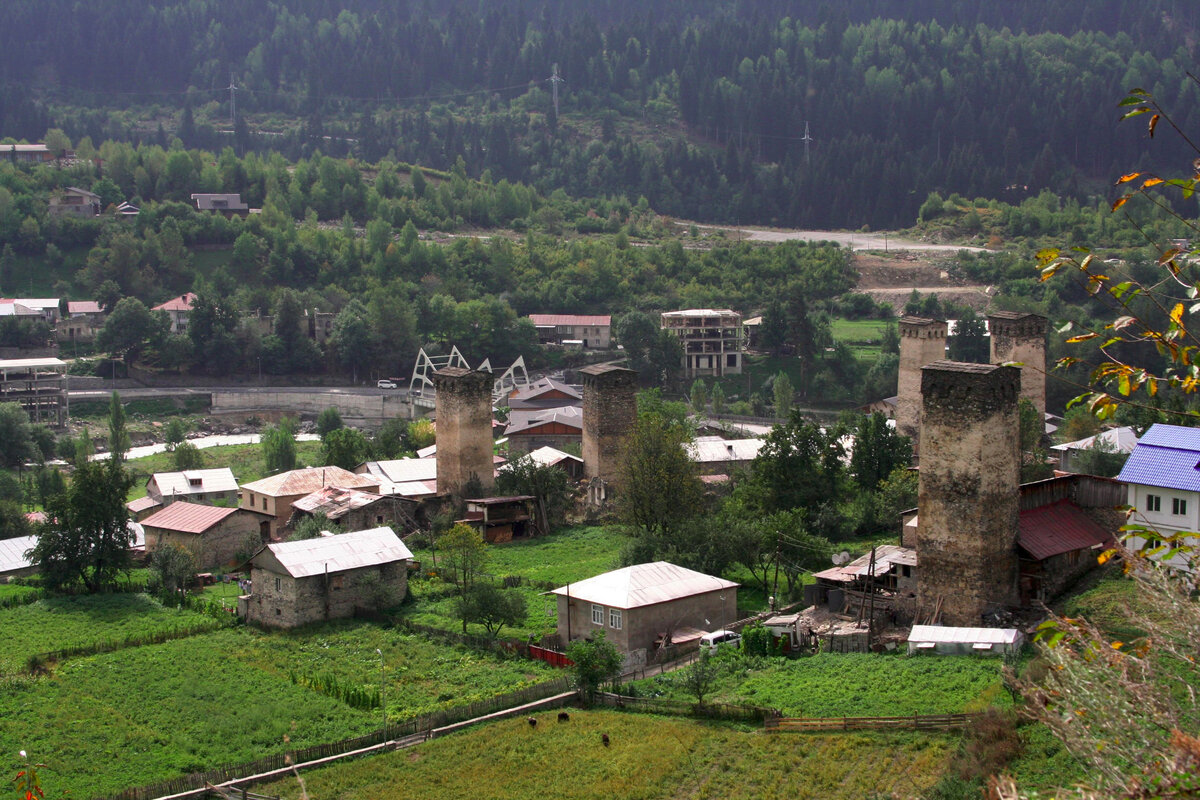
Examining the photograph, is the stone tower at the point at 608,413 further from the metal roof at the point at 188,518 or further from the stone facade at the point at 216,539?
the metal roof at the point at 188,518

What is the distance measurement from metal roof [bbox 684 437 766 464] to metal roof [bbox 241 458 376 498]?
861cm

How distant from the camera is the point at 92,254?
64.3m

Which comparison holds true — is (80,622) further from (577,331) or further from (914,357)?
(577,331)

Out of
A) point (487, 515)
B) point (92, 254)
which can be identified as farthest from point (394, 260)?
point (487, 515)

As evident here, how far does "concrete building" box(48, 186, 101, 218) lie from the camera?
6944cm

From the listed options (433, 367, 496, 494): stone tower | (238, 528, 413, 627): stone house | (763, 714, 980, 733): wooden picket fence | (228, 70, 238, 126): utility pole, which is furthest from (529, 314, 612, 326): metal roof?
(228, 70, 238, 126): utility pole

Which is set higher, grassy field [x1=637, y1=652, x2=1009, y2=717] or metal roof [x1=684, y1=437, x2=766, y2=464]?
metal roof [x1=684, y1=437, x2=766, y2=464]

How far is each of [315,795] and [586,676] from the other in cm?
423

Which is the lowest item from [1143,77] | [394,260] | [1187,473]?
[1187,473]

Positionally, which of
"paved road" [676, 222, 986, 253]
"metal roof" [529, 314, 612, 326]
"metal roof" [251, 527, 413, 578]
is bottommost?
"metal roof" [251, 527, 413, 578]

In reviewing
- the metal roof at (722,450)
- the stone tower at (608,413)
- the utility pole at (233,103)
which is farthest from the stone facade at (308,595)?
the utility pole at (233,103)

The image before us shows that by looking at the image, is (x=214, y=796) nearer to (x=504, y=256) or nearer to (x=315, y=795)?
(x=315, y=795)

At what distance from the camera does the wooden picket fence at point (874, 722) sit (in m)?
15.6

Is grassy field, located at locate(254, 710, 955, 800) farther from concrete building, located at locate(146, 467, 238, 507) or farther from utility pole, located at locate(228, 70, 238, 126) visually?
utility pole, located at locate(228, 70, 238, 126)
